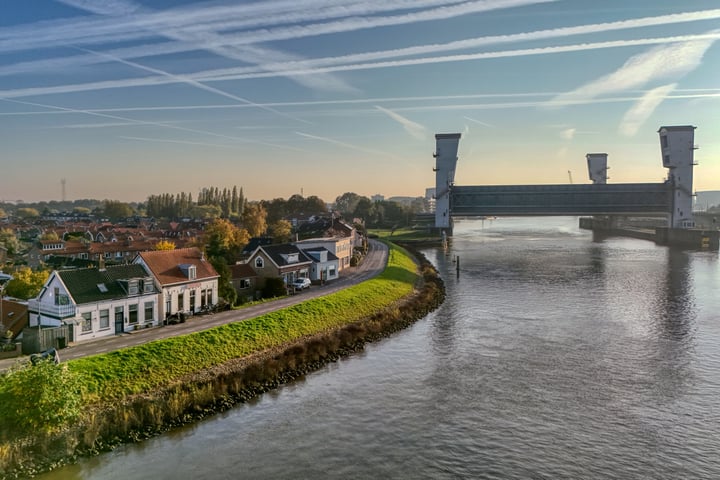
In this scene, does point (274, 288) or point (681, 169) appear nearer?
point (274, 288)

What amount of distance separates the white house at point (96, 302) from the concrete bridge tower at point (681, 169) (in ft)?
375

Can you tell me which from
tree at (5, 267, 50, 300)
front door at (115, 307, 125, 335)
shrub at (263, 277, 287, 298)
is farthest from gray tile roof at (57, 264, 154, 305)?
shrub at (263, 277, 287, 298)

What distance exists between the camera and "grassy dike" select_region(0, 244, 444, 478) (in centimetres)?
1839

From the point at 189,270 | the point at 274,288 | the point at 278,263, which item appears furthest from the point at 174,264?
the point at 278,263

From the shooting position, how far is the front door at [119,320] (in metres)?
29.1

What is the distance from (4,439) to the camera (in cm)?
1805

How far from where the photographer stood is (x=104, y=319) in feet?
93.4

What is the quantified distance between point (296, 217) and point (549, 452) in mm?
114049

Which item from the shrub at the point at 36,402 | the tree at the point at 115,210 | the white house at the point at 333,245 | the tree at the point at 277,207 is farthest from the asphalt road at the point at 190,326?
the tree at the point at 115,210

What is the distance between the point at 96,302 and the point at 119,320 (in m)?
1.85

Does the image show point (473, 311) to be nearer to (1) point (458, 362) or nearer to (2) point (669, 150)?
(1) point (458, 362)

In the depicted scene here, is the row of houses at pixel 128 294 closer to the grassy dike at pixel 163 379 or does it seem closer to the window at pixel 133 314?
the window at pixel 133 314

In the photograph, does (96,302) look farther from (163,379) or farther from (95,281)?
(163,379)

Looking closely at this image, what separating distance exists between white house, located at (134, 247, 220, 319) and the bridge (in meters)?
83.2
